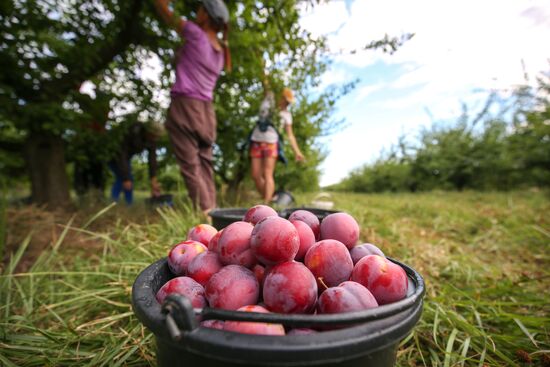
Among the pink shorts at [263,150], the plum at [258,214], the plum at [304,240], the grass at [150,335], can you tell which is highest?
the pink shorts at [263,150]

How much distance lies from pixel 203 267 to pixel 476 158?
10.4m

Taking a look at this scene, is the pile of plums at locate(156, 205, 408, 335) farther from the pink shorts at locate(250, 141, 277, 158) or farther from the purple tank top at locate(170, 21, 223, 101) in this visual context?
the pink shorts at locate(250, 141, 277, 158)

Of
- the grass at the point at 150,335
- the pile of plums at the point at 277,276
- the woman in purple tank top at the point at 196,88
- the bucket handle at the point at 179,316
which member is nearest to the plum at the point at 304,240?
the pile of plums at the point at 277,276

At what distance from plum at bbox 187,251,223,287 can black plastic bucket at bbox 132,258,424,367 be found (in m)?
0.16

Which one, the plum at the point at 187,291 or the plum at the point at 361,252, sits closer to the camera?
the plum at the point at 187,291

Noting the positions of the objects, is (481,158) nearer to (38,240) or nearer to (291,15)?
(291,15)

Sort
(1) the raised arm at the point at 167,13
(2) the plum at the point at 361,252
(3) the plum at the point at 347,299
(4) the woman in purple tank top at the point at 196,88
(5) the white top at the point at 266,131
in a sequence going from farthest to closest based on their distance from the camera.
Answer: (5) the white top at the point at 266,131 < (4) the woman in purple tank top at the point at 196,88 < (1) the raised arm at the point at 167,13 < (2) the plum at the point at 361,252 < (3) the plum at the point at 347,299

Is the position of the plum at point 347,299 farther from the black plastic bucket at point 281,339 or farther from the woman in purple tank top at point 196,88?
the woman in purple tank top at point 196,88

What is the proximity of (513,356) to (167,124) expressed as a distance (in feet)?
9.97

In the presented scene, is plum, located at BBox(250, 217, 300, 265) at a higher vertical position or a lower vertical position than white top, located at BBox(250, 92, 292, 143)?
lower

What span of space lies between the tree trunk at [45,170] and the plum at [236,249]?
4.17 metres

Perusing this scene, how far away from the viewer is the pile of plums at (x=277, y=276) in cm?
61

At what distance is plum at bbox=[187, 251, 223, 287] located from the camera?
2.42ft

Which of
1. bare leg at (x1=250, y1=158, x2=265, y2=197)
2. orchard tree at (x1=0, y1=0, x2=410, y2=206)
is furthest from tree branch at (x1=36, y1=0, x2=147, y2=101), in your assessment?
bare leg at (x1=250, y1=158, x2=265, y2=197)
